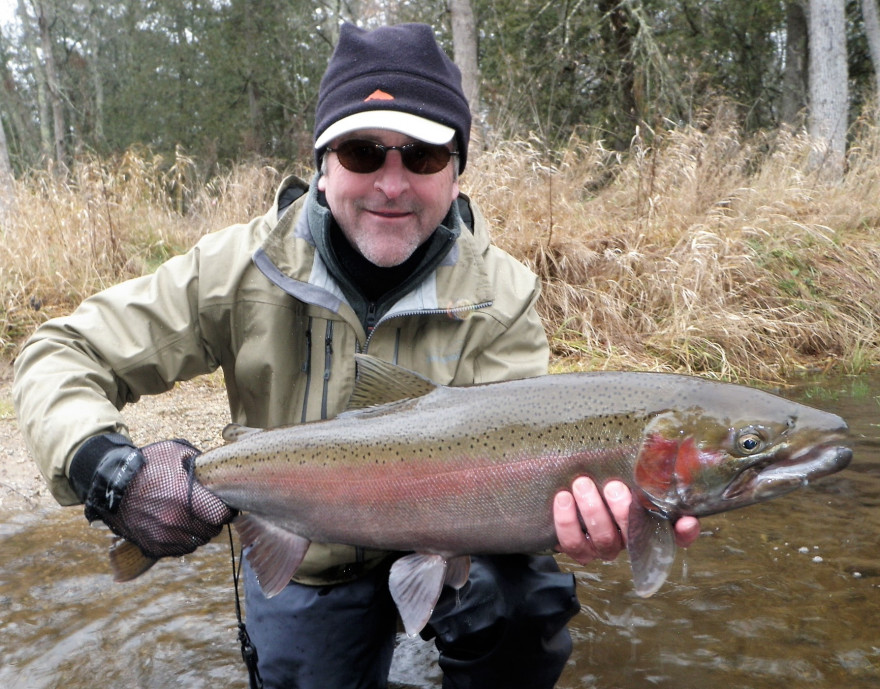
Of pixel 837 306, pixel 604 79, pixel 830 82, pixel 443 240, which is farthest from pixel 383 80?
pixel 604 79

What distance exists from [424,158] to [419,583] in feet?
4.09

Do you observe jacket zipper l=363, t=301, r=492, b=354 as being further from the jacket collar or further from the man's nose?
the man's nose

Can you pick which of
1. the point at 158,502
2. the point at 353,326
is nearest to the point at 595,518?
the point at 353,326

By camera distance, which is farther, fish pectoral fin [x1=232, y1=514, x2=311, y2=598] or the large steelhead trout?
fish pectoral fin [x1=232, y1=514, x2=311, y2=598]

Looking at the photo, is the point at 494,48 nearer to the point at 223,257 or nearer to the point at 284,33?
the point at 284,33

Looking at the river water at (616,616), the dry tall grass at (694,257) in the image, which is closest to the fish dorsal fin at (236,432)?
the river water at (616,616)

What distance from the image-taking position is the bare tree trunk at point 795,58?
57.5 feet

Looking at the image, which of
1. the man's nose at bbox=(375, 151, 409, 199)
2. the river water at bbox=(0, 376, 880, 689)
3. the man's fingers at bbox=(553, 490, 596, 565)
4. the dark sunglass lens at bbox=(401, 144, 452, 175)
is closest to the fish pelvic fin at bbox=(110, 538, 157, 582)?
the river water at bbox=(0, 376, 880, 689)

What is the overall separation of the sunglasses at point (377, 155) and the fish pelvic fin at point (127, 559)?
48.5 inches

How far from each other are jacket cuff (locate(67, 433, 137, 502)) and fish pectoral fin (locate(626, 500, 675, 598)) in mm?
1213

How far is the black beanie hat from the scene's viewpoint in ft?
8.16

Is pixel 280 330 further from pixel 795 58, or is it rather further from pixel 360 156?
pixel 795 58

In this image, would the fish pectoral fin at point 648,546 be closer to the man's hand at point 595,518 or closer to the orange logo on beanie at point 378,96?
the man's hand at point 595,518

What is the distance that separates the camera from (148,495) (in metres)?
2.04
